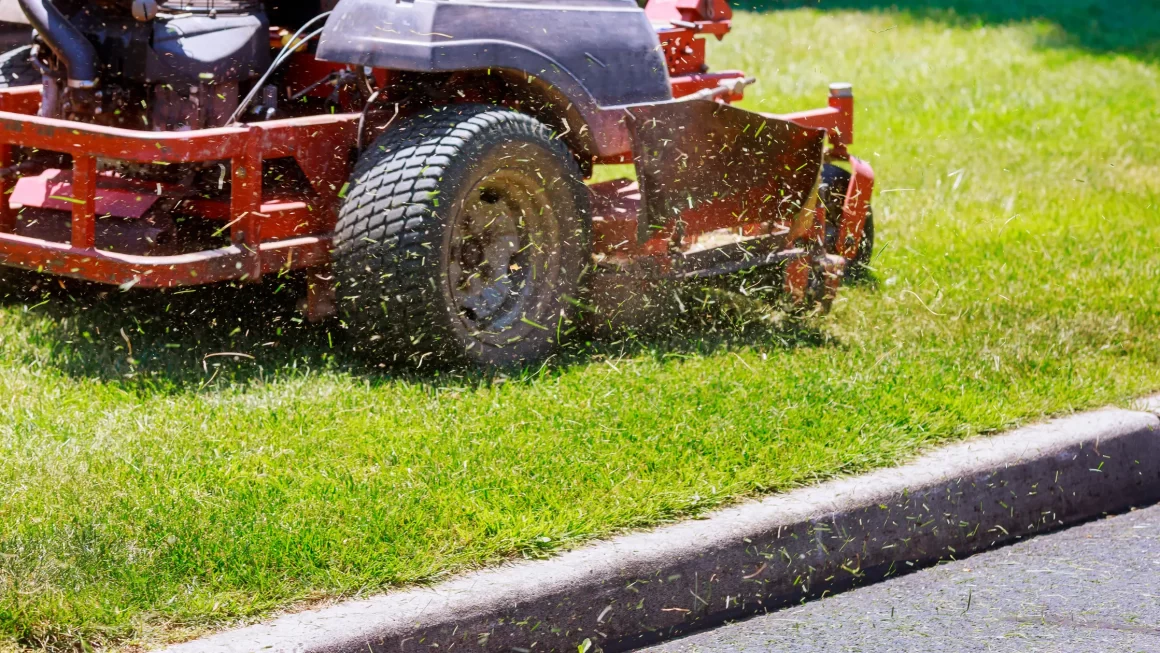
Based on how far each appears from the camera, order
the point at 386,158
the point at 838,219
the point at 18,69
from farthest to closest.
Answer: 1. the point at 838,219
2. the point at 18,69
3. the point at 386,158

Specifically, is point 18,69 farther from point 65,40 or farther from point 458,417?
point 458,417

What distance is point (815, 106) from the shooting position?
9.54m

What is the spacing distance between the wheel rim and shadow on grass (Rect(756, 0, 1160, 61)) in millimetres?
8904

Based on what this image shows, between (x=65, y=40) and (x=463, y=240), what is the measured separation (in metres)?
1.39

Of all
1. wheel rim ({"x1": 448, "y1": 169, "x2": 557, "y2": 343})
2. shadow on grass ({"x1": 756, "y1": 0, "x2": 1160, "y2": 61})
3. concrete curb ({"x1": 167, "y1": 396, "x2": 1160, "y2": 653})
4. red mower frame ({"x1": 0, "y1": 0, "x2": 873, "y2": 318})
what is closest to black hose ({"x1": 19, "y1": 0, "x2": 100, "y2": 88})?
red mower frame ({"x1": 0, "y1": 0, "x2": 873, "y2": 318})

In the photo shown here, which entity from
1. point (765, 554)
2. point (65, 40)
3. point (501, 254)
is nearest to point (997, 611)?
point (765, 554)

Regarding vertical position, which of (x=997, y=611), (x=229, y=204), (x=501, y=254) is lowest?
(x=997, y=611)

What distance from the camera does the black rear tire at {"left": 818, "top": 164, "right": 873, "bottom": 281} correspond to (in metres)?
6.01

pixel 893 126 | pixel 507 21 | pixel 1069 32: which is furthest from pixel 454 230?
pixel 1069 32

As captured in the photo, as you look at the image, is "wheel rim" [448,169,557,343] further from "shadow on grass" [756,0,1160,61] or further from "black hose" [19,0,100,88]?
"shadow on grass" [756,0,1160,61]

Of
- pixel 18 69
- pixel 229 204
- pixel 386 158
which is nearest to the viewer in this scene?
pixel 386 158

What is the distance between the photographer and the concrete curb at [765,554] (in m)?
3.30

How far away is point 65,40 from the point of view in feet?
15.7

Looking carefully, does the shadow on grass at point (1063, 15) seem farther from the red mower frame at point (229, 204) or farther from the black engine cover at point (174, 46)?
the black engine cover at point (174, 46)
